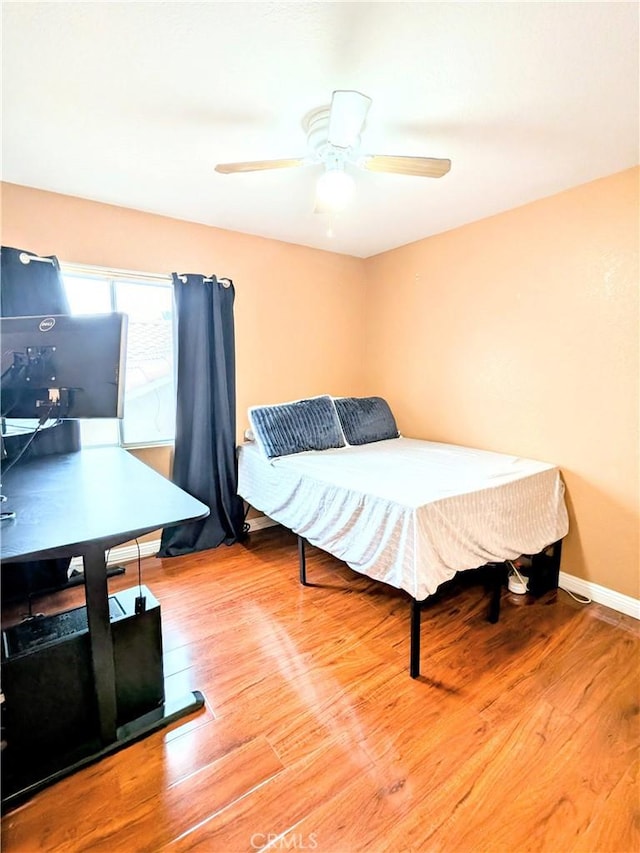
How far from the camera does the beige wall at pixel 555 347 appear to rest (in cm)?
217

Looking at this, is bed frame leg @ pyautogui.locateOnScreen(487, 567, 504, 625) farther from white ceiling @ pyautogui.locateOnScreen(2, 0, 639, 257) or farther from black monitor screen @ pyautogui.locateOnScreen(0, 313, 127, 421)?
white ceiling @ pyautogui.locateOnScreen(2, 0, 639, 257)

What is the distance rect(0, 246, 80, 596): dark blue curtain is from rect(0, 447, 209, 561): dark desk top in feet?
1.15

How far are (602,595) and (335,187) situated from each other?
261cm

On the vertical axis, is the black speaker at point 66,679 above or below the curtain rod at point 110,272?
below

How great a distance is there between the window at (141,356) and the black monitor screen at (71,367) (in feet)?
3.55

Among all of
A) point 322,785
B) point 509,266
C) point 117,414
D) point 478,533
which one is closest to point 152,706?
point 322,785

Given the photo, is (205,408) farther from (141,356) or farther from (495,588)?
(495,588)

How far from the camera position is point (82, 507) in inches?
53.0

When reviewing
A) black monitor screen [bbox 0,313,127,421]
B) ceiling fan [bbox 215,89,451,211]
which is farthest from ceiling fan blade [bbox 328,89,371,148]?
black monitor screen [bbox 0,313,127,421]

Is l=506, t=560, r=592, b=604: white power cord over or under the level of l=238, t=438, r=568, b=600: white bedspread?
under

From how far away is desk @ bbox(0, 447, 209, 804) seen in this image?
1112 mm

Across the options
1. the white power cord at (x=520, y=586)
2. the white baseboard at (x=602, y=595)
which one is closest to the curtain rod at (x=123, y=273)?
the white power cord at (x=520, y=586)

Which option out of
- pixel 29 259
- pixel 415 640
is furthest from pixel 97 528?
pixel 29 259

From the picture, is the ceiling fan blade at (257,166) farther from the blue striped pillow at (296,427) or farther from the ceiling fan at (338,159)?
the blue striped pillow at (296,427)
